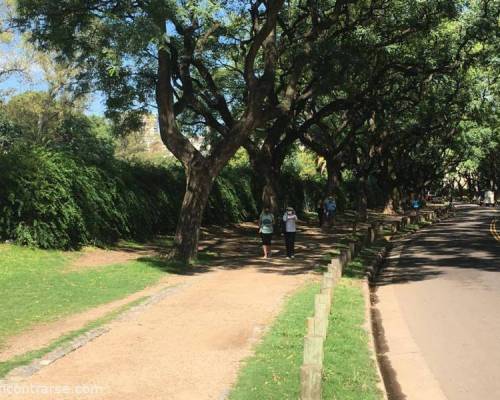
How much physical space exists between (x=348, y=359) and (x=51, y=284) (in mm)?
6925

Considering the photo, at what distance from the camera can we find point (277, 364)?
6.60 metres

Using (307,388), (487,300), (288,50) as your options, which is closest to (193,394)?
(307,388)

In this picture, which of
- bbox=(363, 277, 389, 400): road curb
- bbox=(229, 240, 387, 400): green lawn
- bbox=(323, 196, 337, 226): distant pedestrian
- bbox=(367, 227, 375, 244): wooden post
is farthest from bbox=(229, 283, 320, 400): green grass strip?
bbox=(323, 196, 337, 226): distant pedestrian

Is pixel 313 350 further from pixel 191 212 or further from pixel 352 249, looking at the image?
pixel 352 249

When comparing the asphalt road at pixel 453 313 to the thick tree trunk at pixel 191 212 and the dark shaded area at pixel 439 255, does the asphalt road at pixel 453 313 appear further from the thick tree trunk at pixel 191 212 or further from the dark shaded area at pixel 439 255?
the thick tree trunk at pixel 191 212

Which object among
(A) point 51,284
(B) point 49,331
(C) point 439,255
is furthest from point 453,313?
(C) point 439,255

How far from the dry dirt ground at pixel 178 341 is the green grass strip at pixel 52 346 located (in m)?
0.22

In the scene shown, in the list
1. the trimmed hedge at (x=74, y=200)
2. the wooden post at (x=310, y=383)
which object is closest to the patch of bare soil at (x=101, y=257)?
the trimmed hedge at (x=74, y=200)

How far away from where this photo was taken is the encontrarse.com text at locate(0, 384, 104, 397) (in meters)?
5.42

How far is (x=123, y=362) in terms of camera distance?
665 centimetres

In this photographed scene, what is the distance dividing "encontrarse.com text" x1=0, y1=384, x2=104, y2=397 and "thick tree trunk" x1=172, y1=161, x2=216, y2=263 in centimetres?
1004

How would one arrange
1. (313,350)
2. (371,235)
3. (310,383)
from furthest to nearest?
(371,235)
(313,350)
(310,383)

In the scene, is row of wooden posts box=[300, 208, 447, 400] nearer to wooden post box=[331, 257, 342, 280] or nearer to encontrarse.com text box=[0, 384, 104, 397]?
wooden post box=[331, 257, 342, 280]

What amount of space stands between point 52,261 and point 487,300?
9.64m
